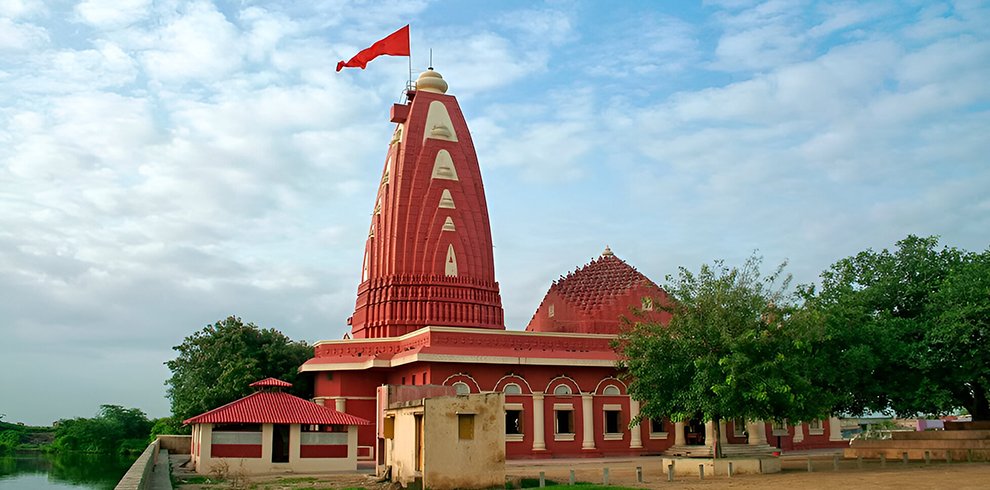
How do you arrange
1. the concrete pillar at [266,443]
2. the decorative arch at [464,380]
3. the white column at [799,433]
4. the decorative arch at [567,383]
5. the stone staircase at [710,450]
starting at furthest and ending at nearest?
the white column at [799,433]
the decorative arch at [567,383]
the decorative arch at [464,380]
the stone staircase at [710,450]
the concrete pillar at [266,443]

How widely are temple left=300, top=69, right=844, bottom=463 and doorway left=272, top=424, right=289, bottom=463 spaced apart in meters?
3.26

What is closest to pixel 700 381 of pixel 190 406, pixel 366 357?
pixel 366 357

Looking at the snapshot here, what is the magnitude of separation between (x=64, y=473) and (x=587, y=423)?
27.6 meters

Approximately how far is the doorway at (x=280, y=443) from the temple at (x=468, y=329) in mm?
3256

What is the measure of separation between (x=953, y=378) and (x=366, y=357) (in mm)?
21381

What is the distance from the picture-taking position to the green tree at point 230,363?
3862cm

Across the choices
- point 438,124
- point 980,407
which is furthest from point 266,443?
point 980,407

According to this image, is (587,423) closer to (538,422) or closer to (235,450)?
(538,422)

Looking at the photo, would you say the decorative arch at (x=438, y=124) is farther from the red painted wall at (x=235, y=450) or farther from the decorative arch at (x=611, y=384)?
the red painted wall at (x=235, y=450)

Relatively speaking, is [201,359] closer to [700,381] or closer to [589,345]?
[589,345]

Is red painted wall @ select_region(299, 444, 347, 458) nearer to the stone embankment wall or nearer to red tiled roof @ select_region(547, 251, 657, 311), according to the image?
red tiled roof @ select_region(547, 251, 657, 311)

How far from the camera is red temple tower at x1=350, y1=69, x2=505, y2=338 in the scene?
3816 centimetres

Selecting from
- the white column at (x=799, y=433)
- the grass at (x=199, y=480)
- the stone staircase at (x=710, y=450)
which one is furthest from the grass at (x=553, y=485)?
the white column at (x=799, y=433)

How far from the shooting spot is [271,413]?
28906 millimetres
